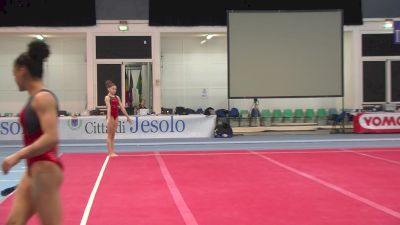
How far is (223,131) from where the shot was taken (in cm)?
1814

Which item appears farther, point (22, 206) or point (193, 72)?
point (193, 72)

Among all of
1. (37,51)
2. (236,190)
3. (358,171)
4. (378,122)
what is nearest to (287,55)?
(378,122)

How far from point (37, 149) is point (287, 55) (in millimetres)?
16316

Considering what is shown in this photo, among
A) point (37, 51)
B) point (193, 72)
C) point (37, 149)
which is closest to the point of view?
point (37, 149)

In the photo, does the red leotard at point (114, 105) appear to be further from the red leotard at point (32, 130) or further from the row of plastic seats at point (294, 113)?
the row of plastic seats at point (294, 113)

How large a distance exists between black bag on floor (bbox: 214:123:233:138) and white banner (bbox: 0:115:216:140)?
0.34 metres

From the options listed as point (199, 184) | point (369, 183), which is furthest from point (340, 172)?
point (199, 184)

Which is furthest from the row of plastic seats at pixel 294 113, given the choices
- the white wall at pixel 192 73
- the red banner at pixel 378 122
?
the red banner at pixel 378 122

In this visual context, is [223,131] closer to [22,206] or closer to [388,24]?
[388,24]

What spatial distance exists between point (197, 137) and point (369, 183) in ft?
33.8

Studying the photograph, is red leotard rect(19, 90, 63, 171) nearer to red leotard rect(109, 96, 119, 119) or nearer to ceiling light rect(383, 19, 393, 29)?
red leotard rect(109, 96, 119, 119)

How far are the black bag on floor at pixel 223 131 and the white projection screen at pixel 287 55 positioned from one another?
118 centimetres

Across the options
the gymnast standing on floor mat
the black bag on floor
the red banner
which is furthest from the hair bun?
the red banner

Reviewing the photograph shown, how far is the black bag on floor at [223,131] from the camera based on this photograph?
18094 millimetres
